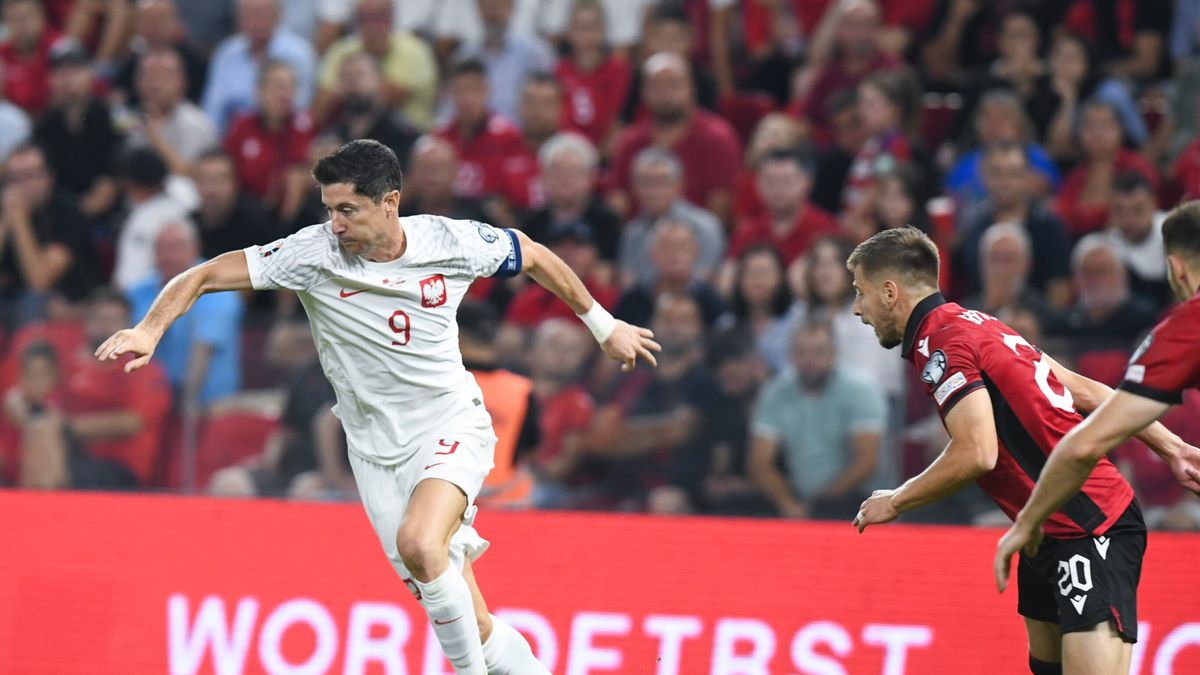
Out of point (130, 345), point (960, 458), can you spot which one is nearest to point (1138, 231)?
point (960, 458)

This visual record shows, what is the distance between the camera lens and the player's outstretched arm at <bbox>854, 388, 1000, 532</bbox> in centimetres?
530

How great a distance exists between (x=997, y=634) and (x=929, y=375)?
2.22m

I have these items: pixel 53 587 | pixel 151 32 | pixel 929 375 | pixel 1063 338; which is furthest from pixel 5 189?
pixel 929 375

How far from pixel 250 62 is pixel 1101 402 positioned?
9018 mm

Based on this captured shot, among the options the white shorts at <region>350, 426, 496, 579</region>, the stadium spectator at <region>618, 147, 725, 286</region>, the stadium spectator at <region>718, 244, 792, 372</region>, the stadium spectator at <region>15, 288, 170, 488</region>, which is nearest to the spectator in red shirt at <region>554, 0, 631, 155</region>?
the stadium spectator at <region>618, 147, 725, 286</region>

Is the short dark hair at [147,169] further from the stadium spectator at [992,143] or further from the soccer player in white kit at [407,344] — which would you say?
the soccer player in white kit at [407,344]

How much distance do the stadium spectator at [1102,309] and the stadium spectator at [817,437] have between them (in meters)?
1.15

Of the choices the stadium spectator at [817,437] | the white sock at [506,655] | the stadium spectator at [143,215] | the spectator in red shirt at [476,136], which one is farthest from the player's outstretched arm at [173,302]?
the spectator in red shirt at [476,136]

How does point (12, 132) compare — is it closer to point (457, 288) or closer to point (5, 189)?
point (5, 189)

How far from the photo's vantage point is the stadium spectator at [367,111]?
1210 cm

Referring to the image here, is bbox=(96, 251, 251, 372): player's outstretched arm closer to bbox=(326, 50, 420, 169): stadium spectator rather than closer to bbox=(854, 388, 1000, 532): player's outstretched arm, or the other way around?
bbox=(854, 388, 1000, 532): player's outstretched arm

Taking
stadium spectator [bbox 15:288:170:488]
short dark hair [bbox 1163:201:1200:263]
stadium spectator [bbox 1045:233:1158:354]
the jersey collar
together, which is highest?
short dark hair [bbox 1163:201:1200:263]

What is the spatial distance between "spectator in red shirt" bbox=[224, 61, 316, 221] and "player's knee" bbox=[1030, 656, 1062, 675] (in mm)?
7949

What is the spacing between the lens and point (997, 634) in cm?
729
